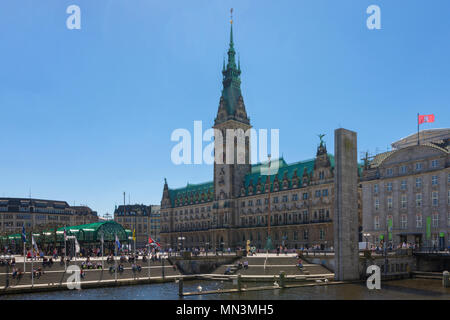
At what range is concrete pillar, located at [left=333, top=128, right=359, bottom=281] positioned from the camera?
208ft

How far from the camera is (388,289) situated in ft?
190

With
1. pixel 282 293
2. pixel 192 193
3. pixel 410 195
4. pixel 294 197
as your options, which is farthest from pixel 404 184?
pixel 192 193

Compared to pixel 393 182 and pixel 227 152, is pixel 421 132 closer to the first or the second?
pixel 393 182

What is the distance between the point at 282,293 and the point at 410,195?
5138 cm

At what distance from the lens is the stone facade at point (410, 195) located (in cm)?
8744

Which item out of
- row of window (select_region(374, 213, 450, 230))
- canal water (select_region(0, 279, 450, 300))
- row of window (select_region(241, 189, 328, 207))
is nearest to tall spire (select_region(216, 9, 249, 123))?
row of window (select_region(241, 189, 328, 207))

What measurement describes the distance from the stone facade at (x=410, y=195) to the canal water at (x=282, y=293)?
27035mm

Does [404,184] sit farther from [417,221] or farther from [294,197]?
[294,197]

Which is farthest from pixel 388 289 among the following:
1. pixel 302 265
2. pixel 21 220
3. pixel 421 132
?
pixel 21 220

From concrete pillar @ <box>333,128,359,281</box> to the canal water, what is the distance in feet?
10.3

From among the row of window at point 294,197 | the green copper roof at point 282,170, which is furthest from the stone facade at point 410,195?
the green copper roof at point 282,170

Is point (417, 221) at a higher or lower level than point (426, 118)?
lower

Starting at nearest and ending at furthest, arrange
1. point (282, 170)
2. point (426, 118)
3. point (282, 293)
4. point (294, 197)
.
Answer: point (282, 293) → point (426, 118) → point (294, 197) → point (282, 170)

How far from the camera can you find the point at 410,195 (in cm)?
9350
